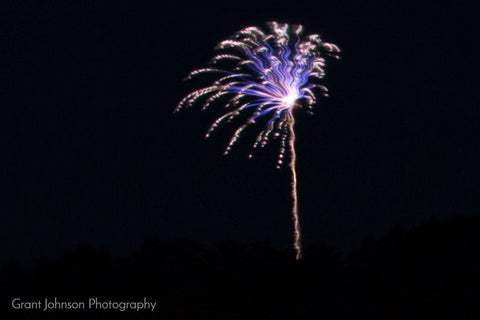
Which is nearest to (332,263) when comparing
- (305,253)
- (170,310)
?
(305,253)

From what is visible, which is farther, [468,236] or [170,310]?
[468,236]

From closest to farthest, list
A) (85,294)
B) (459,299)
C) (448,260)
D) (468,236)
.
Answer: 1. (459,299)
2. (85,294)
3. (448,260)
4. (468,236)

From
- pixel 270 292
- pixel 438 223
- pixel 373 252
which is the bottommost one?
pixel 270 292

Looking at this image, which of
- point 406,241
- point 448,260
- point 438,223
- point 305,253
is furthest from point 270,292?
point 438,223

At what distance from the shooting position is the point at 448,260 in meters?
15.4

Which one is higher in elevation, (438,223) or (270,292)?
(438,223)

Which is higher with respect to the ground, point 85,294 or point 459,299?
point 85,294

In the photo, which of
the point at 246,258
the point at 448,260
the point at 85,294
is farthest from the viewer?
the point at 246,258

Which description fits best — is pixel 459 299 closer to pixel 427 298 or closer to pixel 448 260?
pixel 427 298

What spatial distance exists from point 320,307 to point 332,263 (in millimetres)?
3025

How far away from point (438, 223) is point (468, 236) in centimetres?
160

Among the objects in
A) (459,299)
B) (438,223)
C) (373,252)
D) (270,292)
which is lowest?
(459,299)

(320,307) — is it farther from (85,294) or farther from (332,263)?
(85,294)

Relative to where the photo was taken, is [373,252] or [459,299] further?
[373,252]
